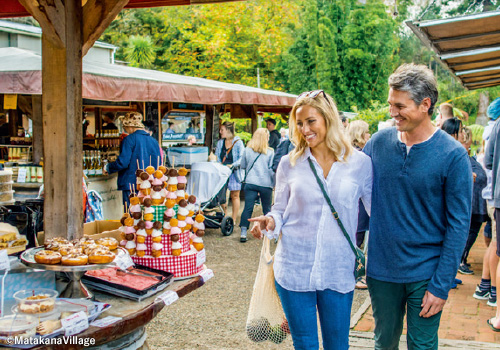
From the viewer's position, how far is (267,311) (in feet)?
9.93

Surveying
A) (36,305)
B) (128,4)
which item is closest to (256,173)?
Result: (128,4)

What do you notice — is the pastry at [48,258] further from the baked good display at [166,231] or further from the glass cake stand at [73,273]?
the baked good display at [166,231]

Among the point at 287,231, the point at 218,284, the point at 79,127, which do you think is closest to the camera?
the point at 287,231

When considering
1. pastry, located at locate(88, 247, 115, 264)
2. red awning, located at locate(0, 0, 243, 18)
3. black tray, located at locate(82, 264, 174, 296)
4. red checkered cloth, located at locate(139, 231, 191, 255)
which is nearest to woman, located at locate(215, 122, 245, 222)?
red awning, located at locate(0, 0, 243, 18)

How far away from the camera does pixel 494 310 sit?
16.8 ft

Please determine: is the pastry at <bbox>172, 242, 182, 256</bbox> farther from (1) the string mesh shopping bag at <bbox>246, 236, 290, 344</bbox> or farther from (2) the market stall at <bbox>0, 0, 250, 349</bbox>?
(1) the string mesh shopping bag at <bbox>246, 236, 290, 344</bbox>

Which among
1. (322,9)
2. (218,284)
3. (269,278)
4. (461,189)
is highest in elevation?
(322,9)

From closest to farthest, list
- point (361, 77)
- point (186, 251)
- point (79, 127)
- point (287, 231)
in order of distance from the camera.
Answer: point (287, 231), point (79, 127), point (186, 251), point (361, 77)

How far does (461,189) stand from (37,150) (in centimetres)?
727

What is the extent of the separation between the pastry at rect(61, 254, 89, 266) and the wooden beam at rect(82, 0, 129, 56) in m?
1.40

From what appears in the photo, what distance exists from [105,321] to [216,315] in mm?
2714

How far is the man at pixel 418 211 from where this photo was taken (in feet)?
8.18

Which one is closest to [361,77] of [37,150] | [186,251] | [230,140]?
[230,140]

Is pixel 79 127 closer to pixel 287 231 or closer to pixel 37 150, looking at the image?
pixel 287 231
